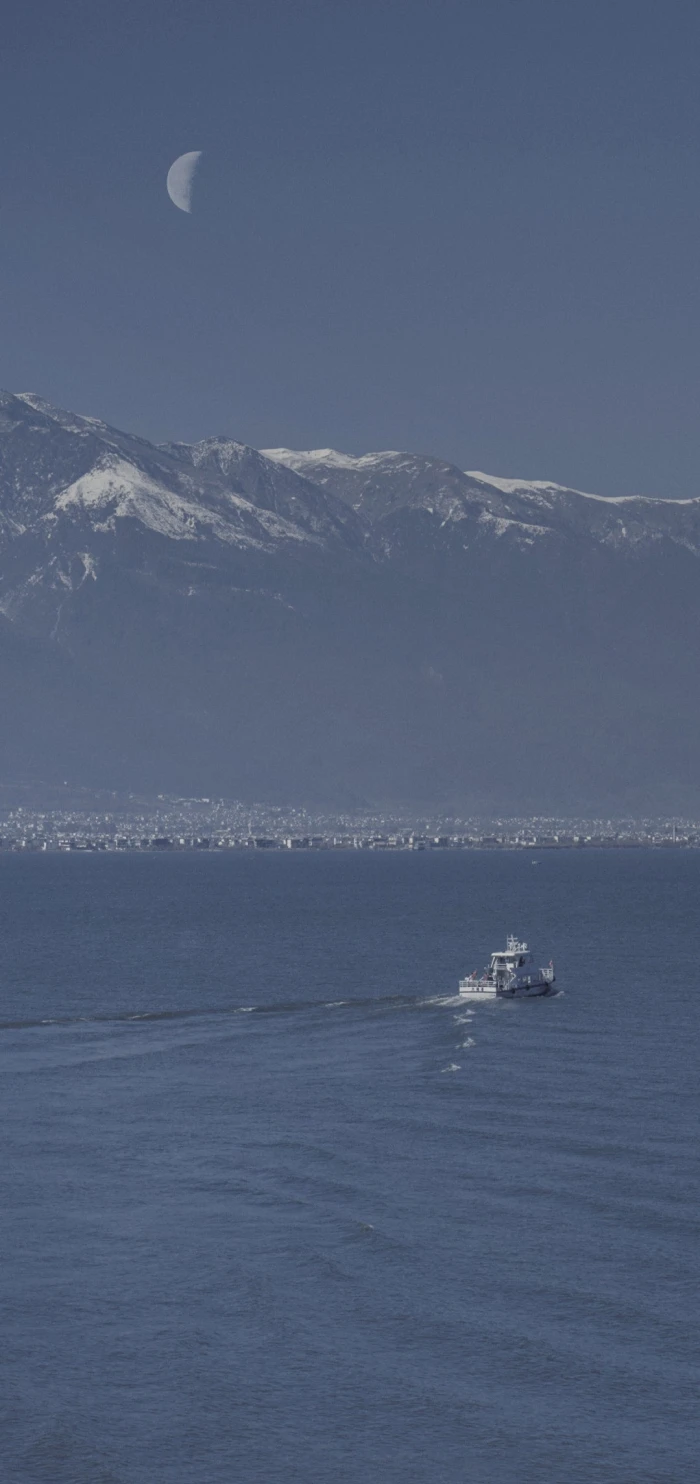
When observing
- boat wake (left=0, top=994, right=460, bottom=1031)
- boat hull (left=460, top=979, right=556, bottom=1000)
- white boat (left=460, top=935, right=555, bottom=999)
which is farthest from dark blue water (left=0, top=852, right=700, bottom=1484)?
white boat (left=460, top=935, right=555, bottom=999)

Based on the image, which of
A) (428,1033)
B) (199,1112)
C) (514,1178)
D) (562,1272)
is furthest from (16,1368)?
(428,1033)

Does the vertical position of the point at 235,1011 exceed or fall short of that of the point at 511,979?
it falls short

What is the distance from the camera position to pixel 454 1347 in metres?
69.4

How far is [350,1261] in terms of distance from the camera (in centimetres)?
7819

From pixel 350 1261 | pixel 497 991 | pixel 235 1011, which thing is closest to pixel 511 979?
pixel 497 991

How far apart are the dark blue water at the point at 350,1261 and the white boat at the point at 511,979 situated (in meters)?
28.1

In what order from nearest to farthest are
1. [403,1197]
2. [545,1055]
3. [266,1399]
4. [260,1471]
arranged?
[260,1471]
[266,1399]
[403,1197]
[545,1055]

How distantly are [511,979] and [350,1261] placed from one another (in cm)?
8512

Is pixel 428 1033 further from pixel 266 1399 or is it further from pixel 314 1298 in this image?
pixel 266 1399

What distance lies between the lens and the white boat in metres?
162

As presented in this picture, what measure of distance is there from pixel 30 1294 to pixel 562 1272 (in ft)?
67.6

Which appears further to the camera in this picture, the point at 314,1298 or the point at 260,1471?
the point at 314,1298

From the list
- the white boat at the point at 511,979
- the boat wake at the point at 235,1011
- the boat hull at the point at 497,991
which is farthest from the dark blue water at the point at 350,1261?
the white boat at the point at 511,979

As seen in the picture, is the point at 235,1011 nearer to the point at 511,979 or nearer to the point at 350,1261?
the point at 511,979
